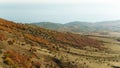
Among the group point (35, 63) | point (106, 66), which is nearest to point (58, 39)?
point (106, 66)

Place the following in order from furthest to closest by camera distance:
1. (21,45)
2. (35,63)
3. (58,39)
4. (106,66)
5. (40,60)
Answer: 1. (58,39)
2. (106,66)
3. (21,45)
4. (40,60)
5. (35,63)

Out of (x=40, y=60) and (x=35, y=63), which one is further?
(x=40, y=60)

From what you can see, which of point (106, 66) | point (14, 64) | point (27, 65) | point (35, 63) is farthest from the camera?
point (106, 66)

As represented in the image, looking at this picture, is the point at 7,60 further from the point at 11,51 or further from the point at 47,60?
the point at 47,60

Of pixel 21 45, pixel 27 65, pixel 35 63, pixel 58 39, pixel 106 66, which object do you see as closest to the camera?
pixel 27 65

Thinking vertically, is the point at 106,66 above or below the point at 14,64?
below

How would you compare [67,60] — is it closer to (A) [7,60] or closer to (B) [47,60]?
(B) [47,60]

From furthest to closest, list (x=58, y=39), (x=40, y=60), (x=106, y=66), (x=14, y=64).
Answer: (x=58, y=39) → (x=106, y=66) → (x=40, y=60) → (x=14, y=64)

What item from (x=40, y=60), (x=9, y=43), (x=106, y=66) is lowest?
(x=106, y=66)

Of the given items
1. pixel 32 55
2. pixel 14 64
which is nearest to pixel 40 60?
pixel 32 55
